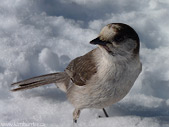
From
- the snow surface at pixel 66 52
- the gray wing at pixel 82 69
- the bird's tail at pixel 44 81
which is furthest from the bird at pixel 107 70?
the snow surface at pixel 66 52

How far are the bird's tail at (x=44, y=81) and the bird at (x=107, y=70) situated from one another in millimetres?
290

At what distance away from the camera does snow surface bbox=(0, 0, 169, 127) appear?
450 cm

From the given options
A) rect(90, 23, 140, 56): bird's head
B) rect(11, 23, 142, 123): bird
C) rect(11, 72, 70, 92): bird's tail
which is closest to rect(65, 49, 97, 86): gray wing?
rect(11, 23, 142, 123): bird

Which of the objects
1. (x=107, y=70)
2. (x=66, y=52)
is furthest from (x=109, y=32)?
(x=66, y=52)

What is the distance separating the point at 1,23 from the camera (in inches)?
251

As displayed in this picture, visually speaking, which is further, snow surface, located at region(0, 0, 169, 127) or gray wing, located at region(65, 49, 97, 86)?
snow surface, located at region(0, 0, 169, 127)

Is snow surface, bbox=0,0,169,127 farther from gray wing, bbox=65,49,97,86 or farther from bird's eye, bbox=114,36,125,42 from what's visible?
bird's eye, bbox=114,36,125,42

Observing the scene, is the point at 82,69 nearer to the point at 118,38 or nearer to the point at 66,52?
the point at 118,38

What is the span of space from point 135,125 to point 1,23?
3.61 metres

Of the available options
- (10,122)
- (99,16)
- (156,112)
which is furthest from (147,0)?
(10,122)

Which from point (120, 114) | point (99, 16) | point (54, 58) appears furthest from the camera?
point (99, 16)

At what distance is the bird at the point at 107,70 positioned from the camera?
3.61 metres

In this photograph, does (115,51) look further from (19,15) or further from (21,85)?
(19,15)

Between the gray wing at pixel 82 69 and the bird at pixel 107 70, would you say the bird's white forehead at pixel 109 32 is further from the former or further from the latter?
the gray wing at pixel 82 69
